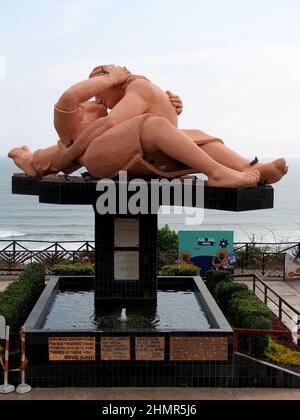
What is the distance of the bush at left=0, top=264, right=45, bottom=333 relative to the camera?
1106cm

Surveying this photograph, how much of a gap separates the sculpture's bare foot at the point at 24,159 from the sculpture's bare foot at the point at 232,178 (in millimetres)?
4443

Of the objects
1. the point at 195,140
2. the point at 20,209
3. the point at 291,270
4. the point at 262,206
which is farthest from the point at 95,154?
the point at 20,209

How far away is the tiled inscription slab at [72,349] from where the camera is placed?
10.0 m

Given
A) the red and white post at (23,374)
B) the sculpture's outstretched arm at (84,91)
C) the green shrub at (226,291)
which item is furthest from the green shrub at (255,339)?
the sculpture's outstretched arm at (84,91)

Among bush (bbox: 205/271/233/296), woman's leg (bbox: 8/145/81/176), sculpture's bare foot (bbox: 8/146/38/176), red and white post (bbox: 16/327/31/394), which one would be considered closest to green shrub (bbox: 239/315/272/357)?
bush (bbox: 205/271/233/296)

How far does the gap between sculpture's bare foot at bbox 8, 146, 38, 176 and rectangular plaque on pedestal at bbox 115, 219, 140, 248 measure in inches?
91.2

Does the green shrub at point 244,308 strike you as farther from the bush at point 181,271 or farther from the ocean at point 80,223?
the ocean at point 80,223

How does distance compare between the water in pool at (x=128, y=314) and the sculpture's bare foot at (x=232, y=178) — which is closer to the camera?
the sculpture's bare foot at (x=232, y=178)

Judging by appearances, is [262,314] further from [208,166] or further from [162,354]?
[208,166]

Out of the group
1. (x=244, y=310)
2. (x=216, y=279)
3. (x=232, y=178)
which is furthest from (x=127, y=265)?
(x=232, y=178)

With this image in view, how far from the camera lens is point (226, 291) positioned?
43.7 feet

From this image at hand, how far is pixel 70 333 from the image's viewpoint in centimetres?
1004

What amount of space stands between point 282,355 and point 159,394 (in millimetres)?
2475

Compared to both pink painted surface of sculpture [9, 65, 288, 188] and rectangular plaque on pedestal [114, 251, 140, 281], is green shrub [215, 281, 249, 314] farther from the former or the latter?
pink painted surface of sculpture [9, 65, 288, 188]
